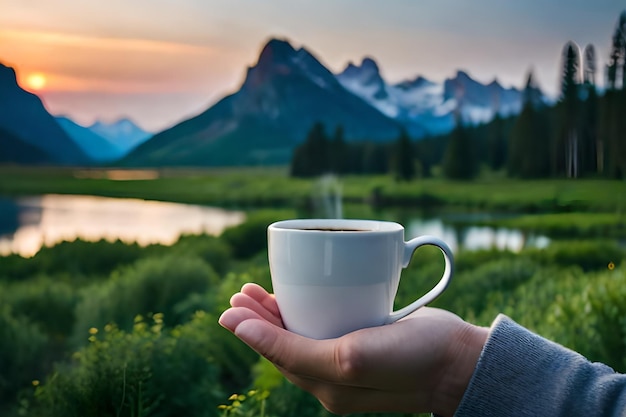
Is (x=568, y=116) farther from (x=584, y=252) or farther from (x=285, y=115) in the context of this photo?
(x=285, y=115)

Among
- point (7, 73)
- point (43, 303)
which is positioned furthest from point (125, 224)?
point (7, 73)

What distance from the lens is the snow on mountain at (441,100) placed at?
3.40 metres

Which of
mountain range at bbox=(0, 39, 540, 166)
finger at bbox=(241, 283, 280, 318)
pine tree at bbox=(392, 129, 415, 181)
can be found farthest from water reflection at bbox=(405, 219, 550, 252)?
finger at bbox=(241, 283, 280, 318)

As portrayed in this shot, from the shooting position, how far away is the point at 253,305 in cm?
75

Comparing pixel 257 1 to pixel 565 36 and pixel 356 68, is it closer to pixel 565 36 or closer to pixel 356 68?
pixel 356 68

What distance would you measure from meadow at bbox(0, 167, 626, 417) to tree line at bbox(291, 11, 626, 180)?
0.08m

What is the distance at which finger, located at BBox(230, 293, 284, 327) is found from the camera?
0.74 metres

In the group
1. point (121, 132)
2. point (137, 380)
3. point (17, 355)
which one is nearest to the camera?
point (137, 380)

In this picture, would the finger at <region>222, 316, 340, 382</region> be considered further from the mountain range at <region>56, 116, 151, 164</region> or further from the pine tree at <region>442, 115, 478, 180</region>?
the pine tree at <region>442, 115, 478, 180</region>

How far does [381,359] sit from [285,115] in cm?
272

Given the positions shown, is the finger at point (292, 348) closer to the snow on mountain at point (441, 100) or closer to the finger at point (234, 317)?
the finger at point (234, 317)

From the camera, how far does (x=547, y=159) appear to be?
3291 mm

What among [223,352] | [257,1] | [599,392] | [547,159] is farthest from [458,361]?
[547,159]

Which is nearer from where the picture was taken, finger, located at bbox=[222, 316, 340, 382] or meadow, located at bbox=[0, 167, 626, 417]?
finger, located at bbox=[222, 316, 340, 382]
